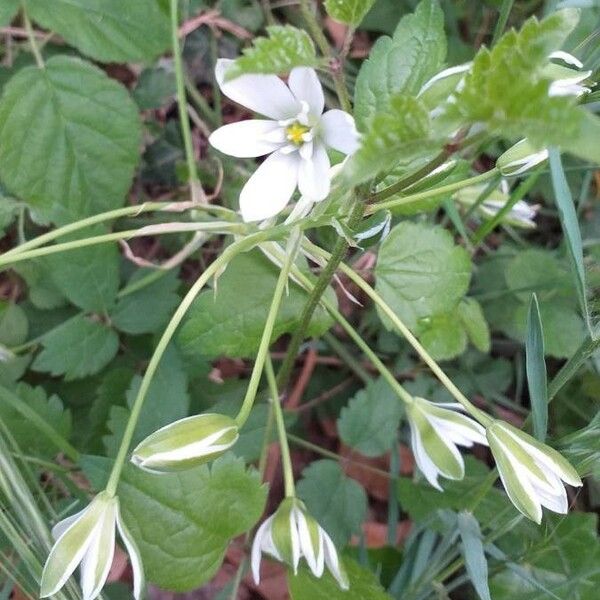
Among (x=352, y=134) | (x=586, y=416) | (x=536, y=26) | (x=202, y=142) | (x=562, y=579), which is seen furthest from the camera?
(x=202, y=142)

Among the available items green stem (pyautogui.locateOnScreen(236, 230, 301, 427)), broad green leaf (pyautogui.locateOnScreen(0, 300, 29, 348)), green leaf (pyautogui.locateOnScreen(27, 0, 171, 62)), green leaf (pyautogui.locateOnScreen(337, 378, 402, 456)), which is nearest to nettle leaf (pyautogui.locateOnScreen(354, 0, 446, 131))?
green stem (pyautogui.locateOnScreen(236, 230, 301, 427))

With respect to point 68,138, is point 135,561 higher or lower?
lower

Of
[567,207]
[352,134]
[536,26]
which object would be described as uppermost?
[536,26]

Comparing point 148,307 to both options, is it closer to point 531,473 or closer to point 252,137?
point 252,137

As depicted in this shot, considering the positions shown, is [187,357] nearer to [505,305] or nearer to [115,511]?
[115,511]

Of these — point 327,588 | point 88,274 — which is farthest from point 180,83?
point 327,588

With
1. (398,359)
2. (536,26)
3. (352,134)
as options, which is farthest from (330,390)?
(536,26)

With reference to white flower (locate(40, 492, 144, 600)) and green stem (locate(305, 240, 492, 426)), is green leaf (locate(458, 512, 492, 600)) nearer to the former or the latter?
green stem (locate(305, 240, 492, 426))
